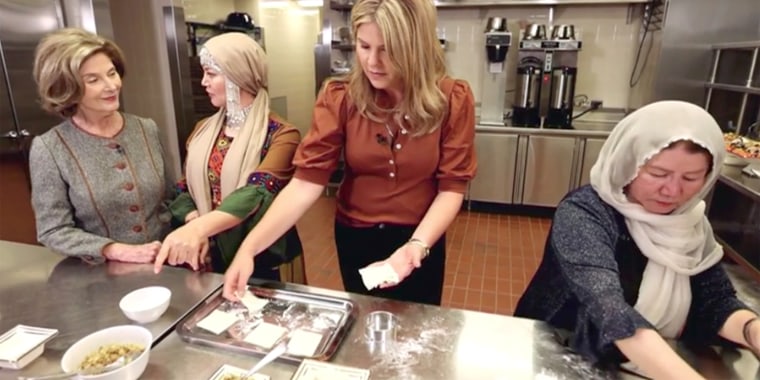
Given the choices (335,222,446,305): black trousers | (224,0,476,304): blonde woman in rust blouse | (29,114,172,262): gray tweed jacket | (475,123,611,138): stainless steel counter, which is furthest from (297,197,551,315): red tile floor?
(29,114,172,262): gray tweed jacket

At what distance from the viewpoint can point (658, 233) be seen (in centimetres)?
105

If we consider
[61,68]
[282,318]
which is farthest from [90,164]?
[282,318]

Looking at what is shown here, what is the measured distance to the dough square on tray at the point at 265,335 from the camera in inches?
38.8

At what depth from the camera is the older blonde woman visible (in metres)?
1.33

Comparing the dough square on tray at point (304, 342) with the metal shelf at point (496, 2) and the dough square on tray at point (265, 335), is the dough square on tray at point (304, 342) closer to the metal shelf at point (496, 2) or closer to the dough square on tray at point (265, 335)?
the dough square on tray at point (265, 335)

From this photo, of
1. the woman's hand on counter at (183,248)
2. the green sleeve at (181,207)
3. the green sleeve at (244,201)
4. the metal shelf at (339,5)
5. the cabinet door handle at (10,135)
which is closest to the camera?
the woman's hand on counter at (183,248)

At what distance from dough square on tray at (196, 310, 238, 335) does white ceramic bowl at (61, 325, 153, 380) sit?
12 centimetres

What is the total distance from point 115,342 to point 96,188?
633 mm

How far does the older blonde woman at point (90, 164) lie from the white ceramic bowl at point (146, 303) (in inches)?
8.7

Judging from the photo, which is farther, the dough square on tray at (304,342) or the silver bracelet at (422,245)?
the silver bracelet at (422,245)

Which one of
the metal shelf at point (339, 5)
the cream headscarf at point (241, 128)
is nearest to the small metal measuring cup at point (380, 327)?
the cream headscarf at point (241, 128)

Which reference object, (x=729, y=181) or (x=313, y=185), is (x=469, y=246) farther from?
(x=313, y=185)

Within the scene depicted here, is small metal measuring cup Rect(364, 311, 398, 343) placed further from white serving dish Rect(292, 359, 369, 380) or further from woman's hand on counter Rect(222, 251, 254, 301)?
woman's hand on counter Rect(222, 251, 254, 301)

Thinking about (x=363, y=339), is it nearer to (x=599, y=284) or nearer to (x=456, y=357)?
(x=456, y=357)
